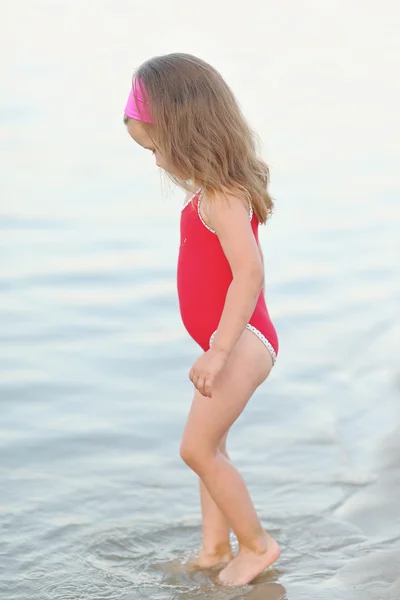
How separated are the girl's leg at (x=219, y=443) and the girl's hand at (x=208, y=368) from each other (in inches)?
3.6

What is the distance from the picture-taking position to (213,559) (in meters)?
3.70

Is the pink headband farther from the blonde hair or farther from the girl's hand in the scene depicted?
the girl's hand

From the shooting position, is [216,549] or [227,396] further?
[216,549]

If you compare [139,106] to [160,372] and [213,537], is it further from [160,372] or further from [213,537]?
[160,372]

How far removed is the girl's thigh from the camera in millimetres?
3381

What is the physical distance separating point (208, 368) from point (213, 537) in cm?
70

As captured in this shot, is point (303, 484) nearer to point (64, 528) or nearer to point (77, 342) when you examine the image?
point (64, 528)

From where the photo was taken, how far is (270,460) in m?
4.78

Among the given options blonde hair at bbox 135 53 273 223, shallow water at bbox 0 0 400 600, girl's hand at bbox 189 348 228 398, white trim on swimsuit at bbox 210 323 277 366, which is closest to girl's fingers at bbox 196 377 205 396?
girl's hand at bbox 189 348 228 398

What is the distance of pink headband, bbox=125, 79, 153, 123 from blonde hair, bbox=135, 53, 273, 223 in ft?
0.05

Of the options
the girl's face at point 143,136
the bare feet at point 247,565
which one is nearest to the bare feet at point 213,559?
the bare feet at point 247,565

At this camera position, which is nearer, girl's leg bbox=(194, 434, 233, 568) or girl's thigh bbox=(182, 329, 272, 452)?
girl's thigh bbox=(182, 329, 272, 452)

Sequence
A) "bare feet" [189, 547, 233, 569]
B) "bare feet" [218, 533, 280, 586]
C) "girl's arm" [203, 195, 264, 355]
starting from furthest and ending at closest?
"bare feet" [189, 547, 233, 569] < "bare feet" [218, 533, 280, 586] < "girl's arm" [203, 195, 264, 355]

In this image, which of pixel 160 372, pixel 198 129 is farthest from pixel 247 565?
pixel 160 372
